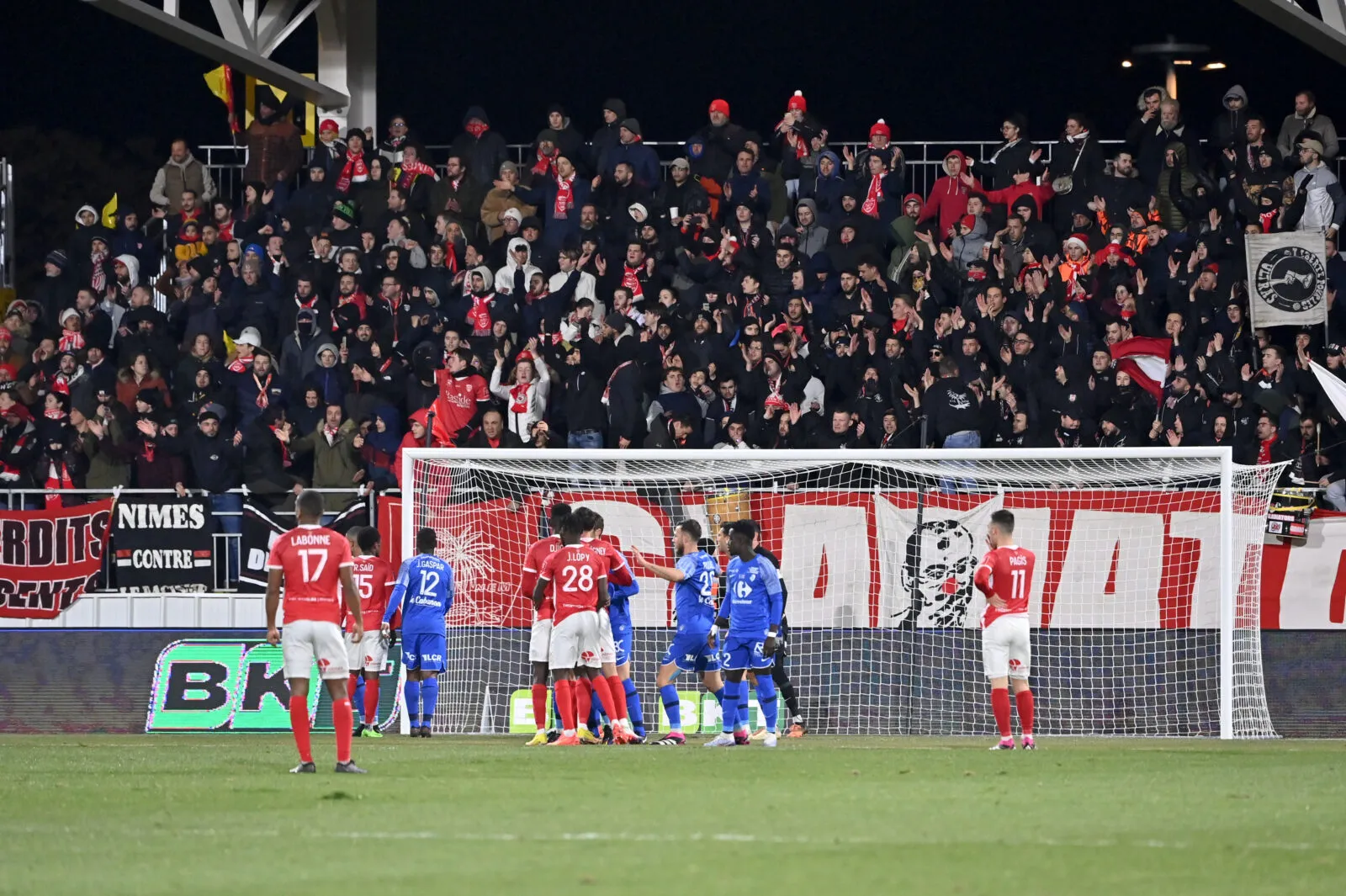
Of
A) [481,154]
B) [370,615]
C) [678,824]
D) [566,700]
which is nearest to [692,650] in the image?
[566,700]

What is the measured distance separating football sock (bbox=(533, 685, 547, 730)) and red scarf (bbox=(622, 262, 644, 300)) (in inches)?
234

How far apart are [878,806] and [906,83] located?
1843cm

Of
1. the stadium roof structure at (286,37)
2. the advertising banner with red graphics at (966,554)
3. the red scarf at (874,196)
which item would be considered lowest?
the advertising banner with red graphics at (966,554)

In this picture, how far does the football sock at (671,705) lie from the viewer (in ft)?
58.3

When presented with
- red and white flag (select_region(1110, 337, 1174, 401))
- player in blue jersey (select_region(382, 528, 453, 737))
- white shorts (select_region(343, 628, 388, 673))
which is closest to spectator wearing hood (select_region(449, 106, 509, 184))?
player in blue jersey (select_region(382, 528, 453, 737))

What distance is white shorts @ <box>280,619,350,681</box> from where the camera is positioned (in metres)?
13.0

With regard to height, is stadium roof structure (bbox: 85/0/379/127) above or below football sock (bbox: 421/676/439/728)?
above

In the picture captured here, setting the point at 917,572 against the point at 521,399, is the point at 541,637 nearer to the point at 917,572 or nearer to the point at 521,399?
the point at 917,572

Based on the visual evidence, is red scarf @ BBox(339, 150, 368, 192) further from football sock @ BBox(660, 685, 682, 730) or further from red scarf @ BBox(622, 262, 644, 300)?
football sock @ BBox(660, 685, 682, 730)

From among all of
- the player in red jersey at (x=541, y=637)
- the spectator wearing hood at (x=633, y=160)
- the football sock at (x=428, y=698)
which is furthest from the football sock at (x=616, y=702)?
the spectator wearing hood at (x=633, y=160)

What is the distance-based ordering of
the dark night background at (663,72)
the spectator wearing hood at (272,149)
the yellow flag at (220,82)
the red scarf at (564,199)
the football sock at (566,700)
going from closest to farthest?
the football sock at (566,700)
the red scarf at (564,199)
the spectator wearing hood at (272,149)
the dark night background at (663,72)
the yellow flag at (220,82)

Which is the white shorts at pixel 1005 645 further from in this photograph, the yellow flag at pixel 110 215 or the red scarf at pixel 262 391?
the yellow flag at pixel 110 215

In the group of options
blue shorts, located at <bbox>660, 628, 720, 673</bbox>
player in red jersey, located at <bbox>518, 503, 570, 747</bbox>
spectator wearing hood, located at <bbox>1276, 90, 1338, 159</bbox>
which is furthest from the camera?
spectator wearing hood, located at <bbox>1276, 90, 1338, 159</bbox>

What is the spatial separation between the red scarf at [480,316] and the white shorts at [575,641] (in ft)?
19.3
